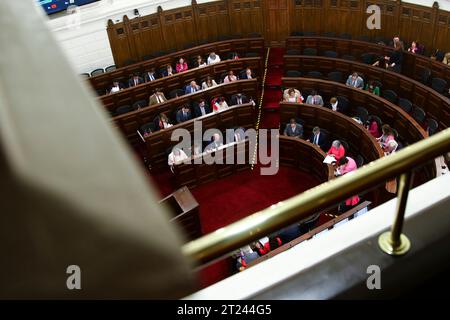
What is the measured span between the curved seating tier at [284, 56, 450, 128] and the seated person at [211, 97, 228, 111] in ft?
8.10

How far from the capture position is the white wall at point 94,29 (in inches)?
463

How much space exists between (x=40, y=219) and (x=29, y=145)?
77 mm

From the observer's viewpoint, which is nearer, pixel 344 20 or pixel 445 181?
pixel 445 181

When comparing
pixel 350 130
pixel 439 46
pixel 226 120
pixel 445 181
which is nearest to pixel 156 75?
pixel 226 120

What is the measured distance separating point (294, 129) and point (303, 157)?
0.61m

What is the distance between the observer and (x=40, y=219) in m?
0.45

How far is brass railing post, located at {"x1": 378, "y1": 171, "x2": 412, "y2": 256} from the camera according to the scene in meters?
1.20

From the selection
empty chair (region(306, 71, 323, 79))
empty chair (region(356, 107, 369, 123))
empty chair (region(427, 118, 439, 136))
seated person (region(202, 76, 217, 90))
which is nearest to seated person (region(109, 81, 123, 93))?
seated person (region(202, 76, 217, 90))

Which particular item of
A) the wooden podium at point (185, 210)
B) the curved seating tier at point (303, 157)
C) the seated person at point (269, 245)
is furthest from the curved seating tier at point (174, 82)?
the seated person at point (269, 245)

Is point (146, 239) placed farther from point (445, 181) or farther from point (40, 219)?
point (445, 181)

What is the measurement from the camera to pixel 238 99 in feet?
32.0

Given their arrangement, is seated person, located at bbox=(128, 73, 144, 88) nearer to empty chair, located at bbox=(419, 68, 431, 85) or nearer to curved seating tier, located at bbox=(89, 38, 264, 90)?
curved seating tier, located at bbox=(89, 38, 264, 90)

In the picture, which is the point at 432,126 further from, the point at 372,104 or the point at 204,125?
the point at 204,125

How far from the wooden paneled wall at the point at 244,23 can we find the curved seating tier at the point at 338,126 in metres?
4.48
